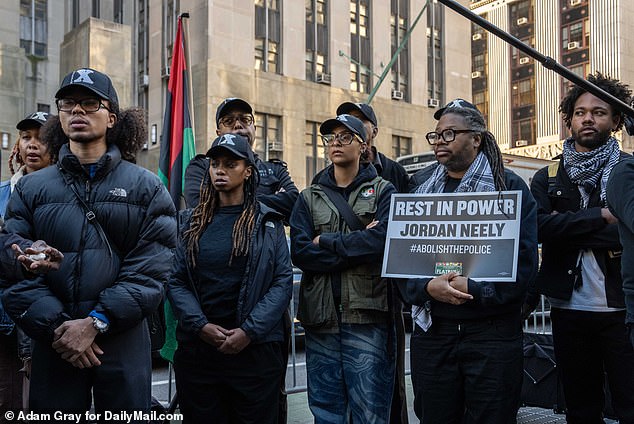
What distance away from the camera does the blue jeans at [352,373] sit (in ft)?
14.5

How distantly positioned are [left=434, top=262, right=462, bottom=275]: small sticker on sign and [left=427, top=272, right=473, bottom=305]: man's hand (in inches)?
2.2

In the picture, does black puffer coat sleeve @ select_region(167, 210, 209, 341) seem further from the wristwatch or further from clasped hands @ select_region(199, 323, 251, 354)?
the wristwatch

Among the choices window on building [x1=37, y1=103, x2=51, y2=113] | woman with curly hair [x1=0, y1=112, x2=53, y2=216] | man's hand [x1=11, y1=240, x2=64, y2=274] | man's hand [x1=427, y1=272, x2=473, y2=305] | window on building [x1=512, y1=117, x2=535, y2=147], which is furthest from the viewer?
window on building [x1=512, y1=117, x2=535, y2=147]

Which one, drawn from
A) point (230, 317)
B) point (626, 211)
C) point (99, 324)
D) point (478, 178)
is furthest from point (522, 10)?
point (99, 324)

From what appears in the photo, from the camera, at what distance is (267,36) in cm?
3694

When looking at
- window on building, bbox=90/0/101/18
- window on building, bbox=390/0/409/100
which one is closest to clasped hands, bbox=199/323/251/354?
window on building, bbox=390/0/409/100

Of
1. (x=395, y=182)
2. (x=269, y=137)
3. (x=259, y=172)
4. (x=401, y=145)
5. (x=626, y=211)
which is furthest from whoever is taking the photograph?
(x=401, y=145)

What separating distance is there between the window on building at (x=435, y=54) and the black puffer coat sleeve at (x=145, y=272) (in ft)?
135

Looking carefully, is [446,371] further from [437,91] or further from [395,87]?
[437,91]

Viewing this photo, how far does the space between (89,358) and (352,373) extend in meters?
1.72

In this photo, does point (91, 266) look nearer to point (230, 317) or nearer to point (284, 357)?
point (230, 317)

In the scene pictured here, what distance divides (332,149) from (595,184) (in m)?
1.77

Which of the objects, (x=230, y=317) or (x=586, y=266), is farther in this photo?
(x=586, y=266)

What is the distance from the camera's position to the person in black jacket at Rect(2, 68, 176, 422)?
137 inches
